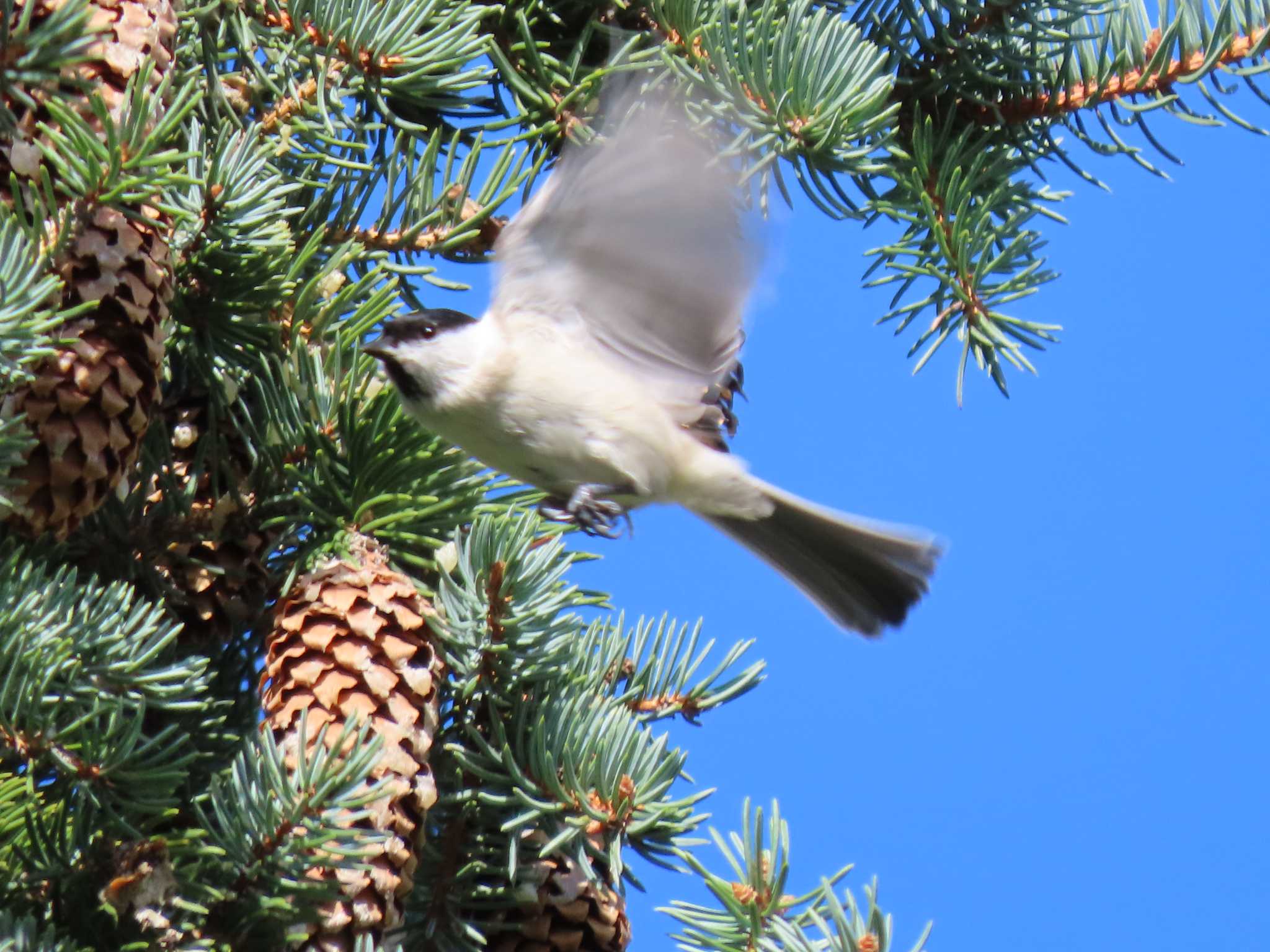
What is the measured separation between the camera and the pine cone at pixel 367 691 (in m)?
1.01

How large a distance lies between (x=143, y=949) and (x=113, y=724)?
0.14 meters

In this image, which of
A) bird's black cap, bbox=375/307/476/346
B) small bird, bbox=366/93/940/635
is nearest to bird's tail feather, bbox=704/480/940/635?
small bird, bbox=366/93/940/635

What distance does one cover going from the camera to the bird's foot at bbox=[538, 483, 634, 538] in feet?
5.43

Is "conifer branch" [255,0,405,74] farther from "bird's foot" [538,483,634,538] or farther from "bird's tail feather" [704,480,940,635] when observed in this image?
"bird's tail feather" [704,480,940,635]

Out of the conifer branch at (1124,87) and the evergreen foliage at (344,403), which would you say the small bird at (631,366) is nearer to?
the evergreen foliage at (344,403)

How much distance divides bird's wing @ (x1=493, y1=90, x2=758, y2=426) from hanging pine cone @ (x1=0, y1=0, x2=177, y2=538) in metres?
0.40

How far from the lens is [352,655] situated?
3.59 feet

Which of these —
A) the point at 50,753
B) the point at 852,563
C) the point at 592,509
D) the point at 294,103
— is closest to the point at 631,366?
the point at 592,509

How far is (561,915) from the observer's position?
1.13m

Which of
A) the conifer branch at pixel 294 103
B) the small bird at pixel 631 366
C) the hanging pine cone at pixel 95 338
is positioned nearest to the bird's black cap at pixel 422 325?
the small bird at pixel 631 366

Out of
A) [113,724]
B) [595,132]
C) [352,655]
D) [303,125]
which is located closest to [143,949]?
[113,724]

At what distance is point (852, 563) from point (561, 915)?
2.54ft

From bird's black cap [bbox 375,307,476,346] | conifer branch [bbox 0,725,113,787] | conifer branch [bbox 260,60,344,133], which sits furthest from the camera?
bird's black cap [bbox 375,307,476,346]

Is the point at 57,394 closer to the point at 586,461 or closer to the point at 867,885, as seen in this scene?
the point at 867,885
